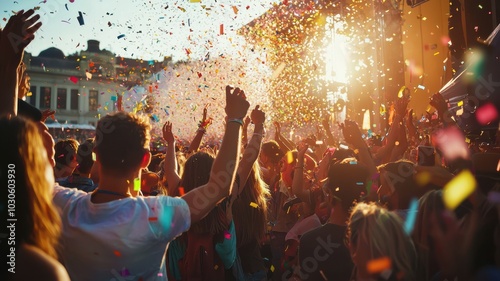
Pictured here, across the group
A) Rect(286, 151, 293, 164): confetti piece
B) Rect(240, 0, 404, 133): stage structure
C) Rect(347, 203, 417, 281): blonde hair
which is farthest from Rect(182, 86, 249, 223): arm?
Rect(240, 0, 404, 133): stage structure

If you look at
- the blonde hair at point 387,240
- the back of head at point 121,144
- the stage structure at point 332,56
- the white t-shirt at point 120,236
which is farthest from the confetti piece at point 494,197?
the stage structure at point 332,56

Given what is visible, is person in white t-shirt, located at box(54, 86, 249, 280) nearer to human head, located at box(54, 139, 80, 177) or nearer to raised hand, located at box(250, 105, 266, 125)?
raised hand, located at box(250, 105, 266, 125)

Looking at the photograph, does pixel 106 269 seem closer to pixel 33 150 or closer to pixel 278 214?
pixel 33 150

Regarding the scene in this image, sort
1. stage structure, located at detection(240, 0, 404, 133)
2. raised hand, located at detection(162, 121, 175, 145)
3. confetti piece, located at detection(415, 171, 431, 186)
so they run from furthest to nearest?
stage structure, located at detection(240, 0, 404, 133) < raised hand, located at detection(162, 121, 175, 145) < confetti piece, located at detection(415, 171, 431, 186)

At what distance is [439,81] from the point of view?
1404 centimetres

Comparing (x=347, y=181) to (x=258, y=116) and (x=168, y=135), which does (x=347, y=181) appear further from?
(x=168, y=135)

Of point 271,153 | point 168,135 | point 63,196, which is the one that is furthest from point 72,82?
point 63,196

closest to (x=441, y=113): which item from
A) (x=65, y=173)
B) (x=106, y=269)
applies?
(x=65, y=173)

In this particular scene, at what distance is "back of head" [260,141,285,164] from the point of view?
6125 millimetres

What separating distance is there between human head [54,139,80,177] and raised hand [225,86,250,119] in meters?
2.35

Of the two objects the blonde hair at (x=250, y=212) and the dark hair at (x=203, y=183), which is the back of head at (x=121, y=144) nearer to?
the dark hair at (x=203, y=183)

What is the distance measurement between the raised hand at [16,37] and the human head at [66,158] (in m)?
2.21

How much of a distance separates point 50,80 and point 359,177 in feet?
204

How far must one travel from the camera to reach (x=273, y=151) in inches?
242
